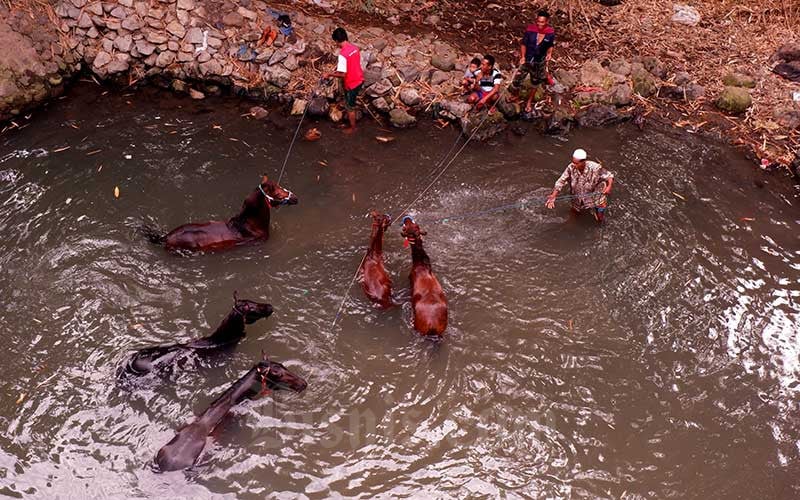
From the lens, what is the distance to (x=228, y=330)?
7.37 meters

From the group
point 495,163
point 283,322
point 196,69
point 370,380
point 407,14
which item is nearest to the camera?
point 370,380

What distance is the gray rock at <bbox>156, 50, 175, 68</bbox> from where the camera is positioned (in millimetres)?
12227

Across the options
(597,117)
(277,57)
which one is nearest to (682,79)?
(597,117)

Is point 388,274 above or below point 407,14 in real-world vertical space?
below

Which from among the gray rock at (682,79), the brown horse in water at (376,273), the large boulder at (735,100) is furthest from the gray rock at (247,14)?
the large boulder at (735,100)

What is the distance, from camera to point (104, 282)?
8.30 m

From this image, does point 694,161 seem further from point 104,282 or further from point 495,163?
point 104,282

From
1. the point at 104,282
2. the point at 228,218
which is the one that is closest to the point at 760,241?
the point at 228,218

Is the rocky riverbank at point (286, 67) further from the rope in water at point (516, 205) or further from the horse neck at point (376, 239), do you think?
the horse neck at point (376, 239)

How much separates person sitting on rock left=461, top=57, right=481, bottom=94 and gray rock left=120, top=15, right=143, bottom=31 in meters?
7.06

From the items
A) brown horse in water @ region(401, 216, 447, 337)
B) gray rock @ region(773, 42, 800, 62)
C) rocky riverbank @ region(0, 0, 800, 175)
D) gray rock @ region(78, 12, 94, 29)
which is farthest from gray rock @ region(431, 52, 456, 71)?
gray rock @ region(773, 42, 800, 62)

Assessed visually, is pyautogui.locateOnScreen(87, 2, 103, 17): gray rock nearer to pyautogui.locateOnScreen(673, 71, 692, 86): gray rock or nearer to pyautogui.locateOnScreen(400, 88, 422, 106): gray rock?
pyautogui.locateOnScreen(400, 88, 422, 106): gray rock

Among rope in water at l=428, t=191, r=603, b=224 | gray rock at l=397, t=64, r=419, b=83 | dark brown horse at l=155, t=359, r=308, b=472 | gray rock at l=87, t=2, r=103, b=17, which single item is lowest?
dark brown horse at l=155, t=359, r=308, b=472

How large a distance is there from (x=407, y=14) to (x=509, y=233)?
6.97m
